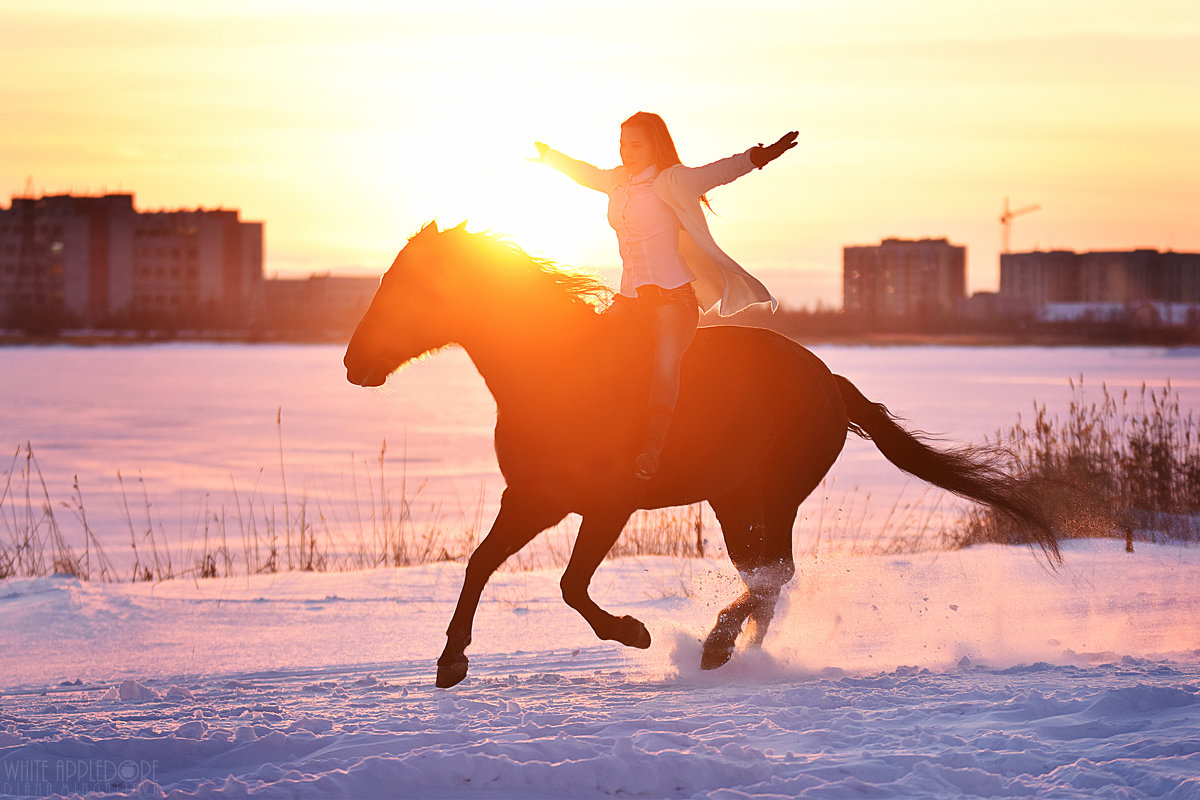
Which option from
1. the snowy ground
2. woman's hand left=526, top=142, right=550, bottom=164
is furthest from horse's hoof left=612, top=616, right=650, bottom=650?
woman's hand left=526, top=142, right=550, bottom=164

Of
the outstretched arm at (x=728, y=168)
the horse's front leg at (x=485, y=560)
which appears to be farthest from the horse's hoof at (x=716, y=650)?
the outstretched arm at (x=728, y=168)

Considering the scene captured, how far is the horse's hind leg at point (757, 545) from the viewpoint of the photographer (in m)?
6.36

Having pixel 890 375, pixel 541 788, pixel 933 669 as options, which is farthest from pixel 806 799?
pixel 890 375

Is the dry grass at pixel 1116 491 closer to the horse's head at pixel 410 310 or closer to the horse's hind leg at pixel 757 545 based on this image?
the horse's hind leg at pixel 757 545

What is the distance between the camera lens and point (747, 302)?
6074 millimetres

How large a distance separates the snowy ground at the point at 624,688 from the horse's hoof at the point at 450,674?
104 millimetres

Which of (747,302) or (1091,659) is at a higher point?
(747,302)

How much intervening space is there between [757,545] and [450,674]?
188cm

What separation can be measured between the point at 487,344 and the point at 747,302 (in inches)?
52.7

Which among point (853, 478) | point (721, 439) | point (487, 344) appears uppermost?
point (487, 344)

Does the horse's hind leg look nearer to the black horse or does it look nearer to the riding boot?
the black horse

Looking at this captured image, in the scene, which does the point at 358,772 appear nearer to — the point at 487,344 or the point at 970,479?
the point at 487,344

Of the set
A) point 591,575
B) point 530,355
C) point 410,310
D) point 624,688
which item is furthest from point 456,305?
point 624,688

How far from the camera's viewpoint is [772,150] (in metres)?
5.45
